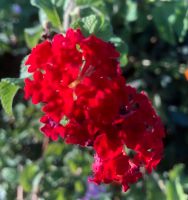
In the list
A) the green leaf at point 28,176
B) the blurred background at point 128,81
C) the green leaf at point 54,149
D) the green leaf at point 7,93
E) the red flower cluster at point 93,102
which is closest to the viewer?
the red flower cluster at point 93,102

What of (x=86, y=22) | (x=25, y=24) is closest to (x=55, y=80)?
(x=86, y=22)

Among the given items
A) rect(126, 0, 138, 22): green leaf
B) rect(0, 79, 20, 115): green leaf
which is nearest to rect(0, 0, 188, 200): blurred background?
rect(126, 0, 138, 22): green leaf

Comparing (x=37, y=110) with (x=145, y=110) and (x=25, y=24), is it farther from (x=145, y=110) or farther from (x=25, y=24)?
(x=145, y=110)

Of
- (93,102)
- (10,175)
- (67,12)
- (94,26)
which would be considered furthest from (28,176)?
(93,102)

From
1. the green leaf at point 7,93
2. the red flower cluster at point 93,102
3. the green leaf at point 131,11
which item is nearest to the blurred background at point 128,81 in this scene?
the green leaf at point 131,11

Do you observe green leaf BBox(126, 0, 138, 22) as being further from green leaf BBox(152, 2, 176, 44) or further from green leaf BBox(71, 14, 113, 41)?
green leaf BBox(71, 14, 113, 41)

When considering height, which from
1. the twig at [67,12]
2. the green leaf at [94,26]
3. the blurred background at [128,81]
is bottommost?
the blurred background at [128,81]

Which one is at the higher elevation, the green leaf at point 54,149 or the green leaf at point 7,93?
the green leaf at point 7,93

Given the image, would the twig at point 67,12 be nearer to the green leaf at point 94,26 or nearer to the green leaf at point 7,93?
the green leaf at point 94,26
